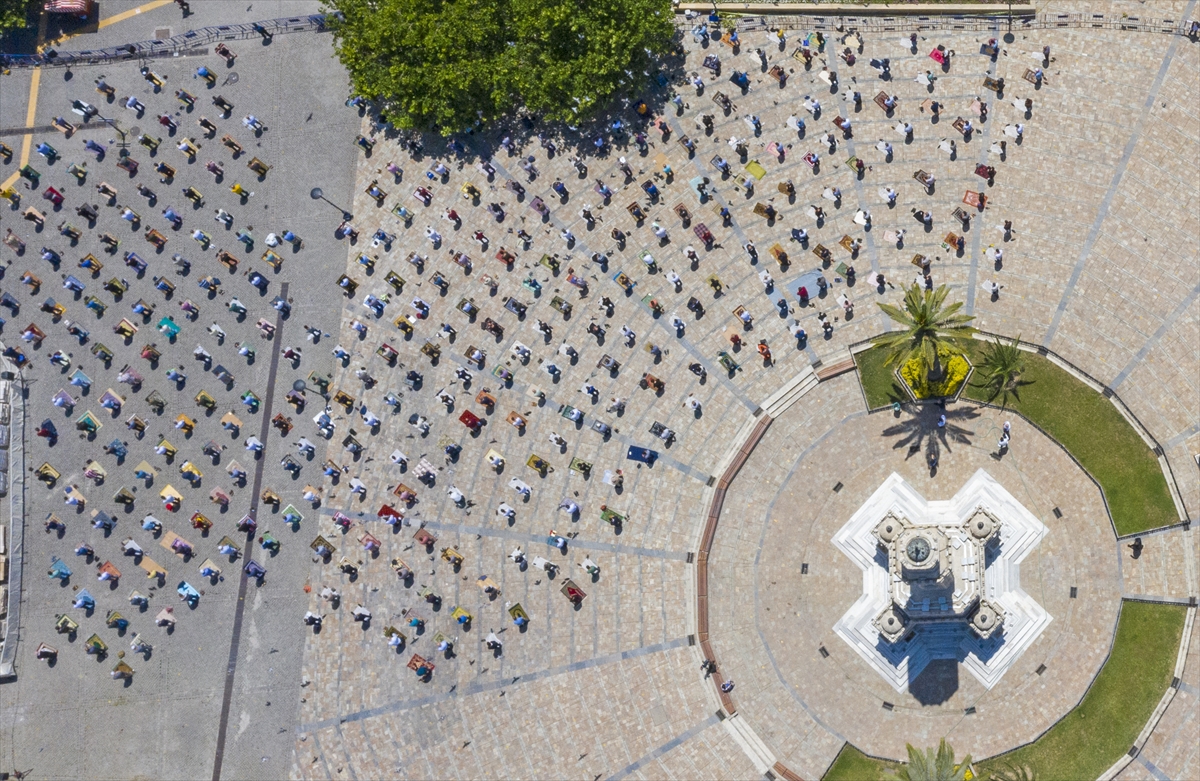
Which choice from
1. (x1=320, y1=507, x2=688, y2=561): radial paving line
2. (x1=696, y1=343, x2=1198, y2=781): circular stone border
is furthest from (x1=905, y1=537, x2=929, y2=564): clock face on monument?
(x1=320, y1=507, x2=688, y2=561): radial paving line

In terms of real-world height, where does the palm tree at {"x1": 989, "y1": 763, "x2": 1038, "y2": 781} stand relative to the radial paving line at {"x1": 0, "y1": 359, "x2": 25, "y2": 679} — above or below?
below

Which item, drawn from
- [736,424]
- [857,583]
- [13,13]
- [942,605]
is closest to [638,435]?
[736,424]

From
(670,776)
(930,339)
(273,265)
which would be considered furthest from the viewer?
(273,265)

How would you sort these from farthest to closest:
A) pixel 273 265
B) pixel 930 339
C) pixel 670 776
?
pixel 273 265
pixel 670 776
pixel 930 339

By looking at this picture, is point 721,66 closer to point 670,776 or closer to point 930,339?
point 930,339

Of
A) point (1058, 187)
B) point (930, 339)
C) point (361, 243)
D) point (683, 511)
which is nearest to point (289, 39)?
point (361, 243)

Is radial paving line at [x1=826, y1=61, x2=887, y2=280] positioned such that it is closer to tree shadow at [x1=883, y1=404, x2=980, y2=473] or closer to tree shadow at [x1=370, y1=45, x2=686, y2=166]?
tree shadow at [x1=883, y1=404, x2=980, y2=473]
